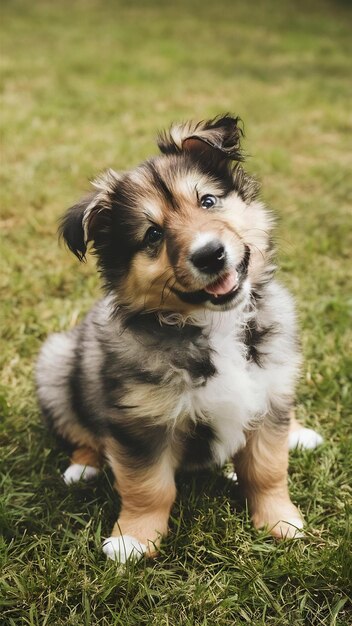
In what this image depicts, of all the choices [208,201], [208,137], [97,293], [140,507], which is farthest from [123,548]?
[97,293]

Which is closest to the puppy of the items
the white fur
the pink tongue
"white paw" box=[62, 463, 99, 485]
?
the pink tongue

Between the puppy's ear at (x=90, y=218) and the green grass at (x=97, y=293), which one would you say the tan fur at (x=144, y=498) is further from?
the puppy's ear at (x=90, y=218)

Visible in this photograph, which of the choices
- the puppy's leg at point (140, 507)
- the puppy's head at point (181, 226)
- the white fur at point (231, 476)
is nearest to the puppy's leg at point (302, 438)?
the white fur at point (231, 476)

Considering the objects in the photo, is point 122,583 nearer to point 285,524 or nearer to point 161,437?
point 161,437

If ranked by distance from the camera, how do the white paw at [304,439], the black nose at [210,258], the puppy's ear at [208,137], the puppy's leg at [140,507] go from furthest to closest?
the white paw at [304,439]
the puppy's ear at [208,137]
the puppy's leg at [140,507]
the black nose at [210,258]

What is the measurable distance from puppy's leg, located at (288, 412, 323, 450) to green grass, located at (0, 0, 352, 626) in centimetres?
5

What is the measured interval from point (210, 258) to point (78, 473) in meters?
1.28

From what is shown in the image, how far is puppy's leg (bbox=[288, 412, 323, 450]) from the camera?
2965 millimetres

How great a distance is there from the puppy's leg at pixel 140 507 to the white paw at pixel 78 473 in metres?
0.34

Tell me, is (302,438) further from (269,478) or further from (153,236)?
(153,236)

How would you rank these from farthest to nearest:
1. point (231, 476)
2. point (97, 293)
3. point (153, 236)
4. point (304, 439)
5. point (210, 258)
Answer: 1. point (97, 293)
2. point (304, 439)
3. point (231, 476)
4. point (153, 236)
5. point (210, 258)

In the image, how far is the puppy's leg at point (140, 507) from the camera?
7.94 feet

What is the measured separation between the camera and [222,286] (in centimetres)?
231

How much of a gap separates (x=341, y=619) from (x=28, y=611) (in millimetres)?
1098
